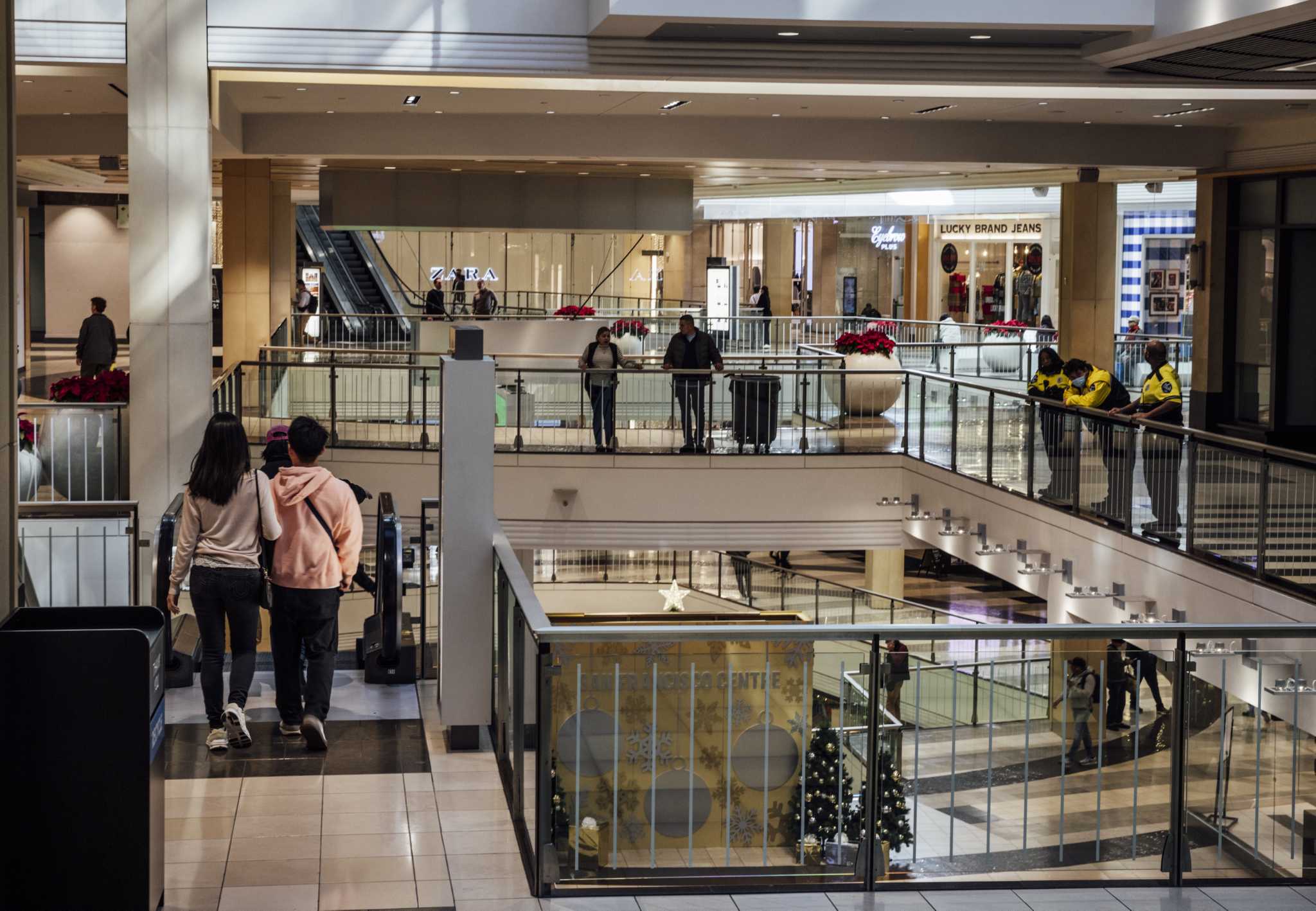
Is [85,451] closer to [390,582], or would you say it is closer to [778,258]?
[390,582]

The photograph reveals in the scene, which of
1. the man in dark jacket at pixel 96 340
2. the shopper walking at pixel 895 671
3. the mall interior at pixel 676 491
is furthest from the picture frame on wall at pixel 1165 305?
the shopper walking at pixel 895 671

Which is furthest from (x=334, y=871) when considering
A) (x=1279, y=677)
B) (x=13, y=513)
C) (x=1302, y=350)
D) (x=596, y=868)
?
(x=1302, y=350)

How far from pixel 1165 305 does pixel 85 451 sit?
34272mm

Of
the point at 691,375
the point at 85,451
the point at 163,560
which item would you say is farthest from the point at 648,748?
the point at 691,375

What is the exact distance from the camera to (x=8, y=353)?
4.79 m

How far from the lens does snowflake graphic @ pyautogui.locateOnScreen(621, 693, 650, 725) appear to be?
5039mm

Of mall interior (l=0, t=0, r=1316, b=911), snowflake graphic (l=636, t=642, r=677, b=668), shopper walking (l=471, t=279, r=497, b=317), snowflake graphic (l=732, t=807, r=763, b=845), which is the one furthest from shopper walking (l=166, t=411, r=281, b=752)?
shopper walking (l=471, t=279, r=497, b=317)

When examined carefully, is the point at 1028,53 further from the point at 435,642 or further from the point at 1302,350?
the point at 435,642

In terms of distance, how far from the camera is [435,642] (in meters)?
8.95

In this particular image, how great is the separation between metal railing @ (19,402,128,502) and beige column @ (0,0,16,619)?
326 inches

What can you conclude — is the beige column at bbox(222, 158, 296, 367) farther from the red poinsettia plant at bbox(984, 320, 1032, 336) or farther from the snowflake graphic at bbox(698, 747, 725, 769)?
the snowflake graphic at bbox(698, 747, 725, 769)

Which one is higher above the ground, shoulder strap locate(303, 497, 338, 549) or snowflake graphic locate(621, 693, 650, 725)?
shoulder strap locate(303, 497, 338, 549)

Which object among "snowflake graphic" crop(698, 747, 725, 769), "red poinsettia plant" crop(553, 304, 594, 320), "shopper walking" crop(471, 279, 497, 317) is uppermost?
"shopper walking" crop(471, 279, 497, 317)

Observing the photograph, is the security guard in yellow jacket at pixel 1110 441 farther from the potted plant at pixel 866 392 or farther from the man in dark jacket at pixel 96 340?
the man in dark jacket at pixel 96 340
